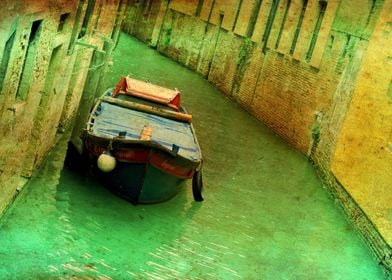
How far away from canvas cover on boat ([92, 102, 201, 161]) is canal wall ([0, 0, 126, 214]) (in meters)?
0.68

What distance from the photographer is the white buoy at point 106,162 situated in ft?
29.4

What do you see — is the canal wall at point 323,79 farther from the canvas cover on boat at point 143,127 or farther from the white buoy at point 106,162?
the white buoy at point 106,162

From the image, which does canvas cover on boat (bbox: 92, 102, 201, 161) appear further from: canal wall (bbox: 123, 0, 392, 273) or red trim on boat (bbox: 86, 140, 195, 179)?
canal wall (bbox: 123, 0, 392, 273)

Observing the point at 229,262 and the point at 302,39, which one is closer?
the point at 229,262

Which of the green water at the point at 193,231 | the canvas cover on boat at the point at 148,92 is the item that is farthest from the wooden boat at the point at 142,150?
the canvas cover on boat at the point at 148,92

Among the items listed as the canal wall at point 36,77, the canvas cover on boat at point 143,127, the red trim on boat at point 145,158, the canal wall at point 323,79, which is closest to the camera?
the canal wall at point 36,77

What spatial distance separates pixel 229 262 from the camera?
8.38 metres

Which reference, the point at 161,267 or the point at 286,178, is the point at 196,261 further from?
the point at 286,178

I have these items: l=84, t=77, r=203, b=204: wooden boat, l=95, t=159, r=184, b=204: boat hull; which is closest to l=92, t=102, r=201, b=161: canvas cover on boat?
l=84, t=77, r=203, b=204: wooden boat

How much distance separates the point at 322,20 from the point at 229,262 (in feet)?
32.9

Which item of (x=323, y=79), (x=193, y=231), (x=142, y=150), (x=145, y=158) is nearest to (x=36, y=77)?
(x=142, y=150)

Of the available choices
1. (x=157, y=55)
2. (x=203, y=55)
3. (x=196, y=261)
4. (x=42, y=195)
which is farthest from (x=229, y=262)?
(x=157, y=55)

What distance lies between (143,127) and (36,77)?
3.51m

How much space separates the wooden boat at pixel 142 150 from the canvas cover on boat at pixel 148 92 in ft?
2.08
